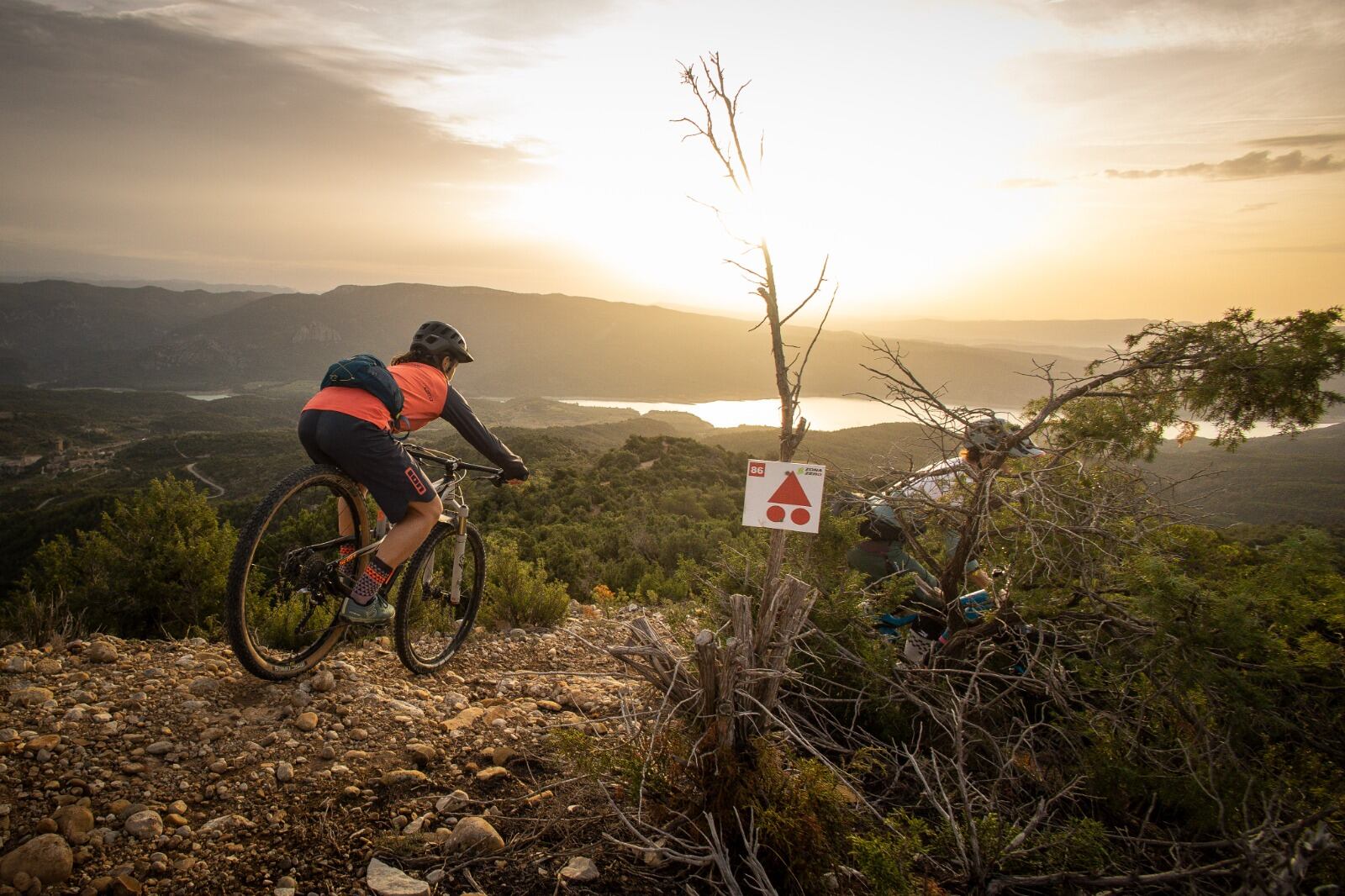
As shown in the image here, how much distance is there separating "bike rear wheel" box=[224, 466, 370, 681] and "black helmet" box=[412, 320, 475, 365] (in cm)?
88

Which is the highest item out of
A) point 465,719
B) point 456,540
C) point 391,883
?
point 456,540

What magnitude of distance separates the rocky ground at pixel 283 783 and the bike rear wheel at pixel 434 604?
0.29m

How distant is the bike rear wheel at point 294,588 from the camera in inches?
115

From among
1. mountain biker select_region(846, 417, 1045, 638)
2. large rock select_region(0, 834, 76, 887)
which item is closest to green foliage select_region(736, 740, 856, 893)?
mountain biker select_region(846, 417, 1045, 638)

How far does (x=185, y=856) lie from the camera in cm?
207

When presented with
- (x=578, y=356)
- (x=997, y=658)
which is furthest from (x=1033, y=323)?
(x=997, y=658)

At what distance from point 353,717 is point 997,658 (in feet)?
11.0

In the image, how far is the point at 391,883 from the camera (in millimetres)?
2041

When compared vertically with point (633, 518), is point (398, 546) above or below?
above

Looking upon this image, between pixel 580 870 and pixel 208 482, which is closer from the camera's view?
pixel 580 870

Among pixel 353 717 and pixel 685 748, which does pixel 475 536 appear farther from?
pixel 685 748

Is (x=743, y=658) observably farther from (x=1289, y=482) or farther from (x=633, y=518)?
(x=1289, y=482)

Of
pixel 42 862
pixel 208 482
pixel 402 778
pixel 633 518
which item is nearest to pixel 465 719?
pixel 402 778

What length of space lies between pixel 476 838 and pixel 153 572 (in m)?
3.89
